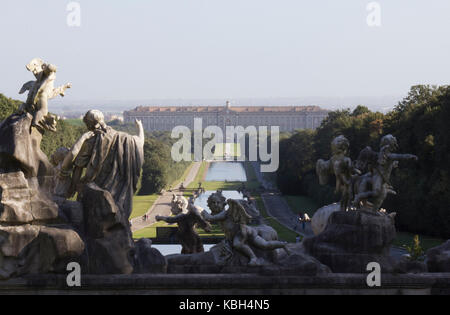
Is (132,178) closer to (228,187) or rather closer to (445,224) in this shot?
(445,224)

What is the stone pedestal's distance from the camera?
45.9 feet

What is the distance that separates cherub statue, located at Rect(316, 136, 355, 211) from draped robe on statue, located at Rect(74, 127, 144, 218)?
3.97 metres

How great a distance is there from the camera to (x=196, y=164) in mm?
136375

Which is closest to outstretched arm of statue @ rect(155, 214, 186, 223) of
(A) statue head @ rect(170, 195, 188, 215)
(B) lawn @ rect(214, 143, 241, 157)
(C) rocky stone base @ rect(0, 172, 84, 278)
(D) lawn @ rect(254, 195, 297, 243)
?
(C) rocky stone base @ rect(0, 172, 84, 278)

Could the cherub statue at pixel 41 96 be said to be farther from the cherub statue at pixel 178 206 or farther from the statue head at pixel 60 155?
the cherub statue at pixel 178 206

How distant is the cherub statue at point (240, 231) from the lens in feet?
45.2

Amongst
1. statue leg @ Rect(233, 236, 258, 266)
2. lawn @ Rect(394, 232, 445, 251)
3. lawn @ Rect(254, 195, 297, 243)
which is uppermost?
statue leg @ Rect(233, 236, 258, 266)

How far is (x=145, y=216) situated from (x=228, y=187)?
32.3 metres

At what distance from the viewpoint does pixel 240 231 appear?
13906mm

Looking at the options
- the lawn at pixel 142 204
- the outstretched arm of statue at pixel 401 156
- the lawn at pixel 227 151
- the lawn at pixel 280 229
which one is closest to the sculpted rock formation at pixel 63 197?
the outstretched arm of statue at pixel 401 156

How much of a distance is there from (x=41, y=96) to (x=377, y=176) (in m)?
6.92

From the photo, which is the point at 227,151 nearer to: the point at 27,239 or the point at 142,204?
the point at 142,204

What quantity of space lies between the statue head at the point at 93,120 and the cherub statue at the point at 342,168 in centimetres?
460

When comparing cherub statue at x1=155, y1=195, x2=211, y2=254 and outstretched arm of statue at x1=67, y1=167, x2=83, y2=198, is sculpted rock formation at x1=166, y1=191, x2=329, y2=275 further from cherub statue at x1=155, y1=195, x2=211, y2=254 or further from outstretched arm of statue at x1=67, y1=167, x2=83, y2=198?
outstretched arm of statue at x1=67, y1=167, x2=83, y2=198
